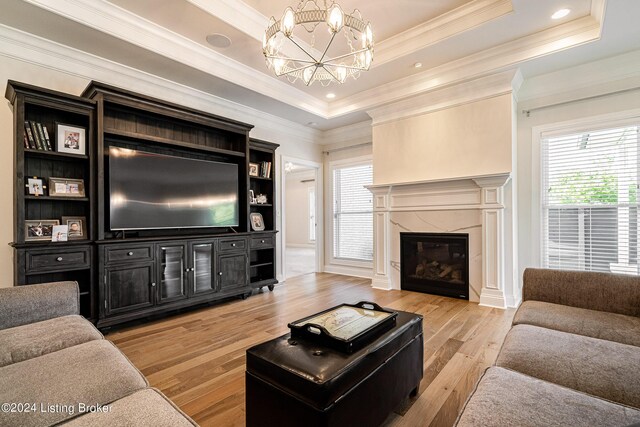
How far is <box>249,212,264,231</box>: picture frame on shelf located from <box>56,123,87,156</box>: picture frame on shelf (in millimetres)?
2306

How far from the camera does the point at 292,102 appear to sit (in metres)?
4.71

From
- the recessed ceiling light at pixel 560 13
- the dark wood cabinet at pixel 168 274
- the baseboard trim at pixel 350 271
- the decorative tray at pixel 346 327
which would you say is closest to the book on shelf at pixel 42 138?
the dark wood cabinet at pixel 168 274

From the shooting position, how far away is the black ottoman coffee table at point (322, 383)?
1231 millimetres

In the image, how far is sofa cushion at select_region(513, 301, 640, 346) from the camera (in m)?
1.71

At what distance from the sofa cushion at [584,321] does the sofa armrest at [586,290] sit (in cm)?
9

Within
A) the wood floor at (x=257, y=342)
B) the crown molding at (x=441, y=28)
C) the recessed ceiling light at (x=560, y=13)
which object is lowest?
the wood floor at (x=257, y=342)

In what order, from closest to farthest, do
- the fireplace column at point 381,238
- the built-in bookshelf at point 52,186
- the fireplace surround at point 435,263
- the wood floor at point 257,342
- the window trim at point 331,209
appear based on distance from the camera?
1. the wood floor at point 257,342
2. the built-in bookshelf at point 52,186
3. the fireplace surround at point 435,263
4. the fireplace column at point 381,238
5. the window trim at point 331,209

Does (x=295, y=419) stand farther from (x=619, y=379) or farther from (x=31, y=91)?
(x=31, y=91)

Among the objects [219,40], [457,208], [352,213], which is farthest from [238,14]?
[352,213]

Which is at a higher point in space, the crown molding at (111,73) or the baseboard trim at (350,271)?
the crown molding at (111,73)

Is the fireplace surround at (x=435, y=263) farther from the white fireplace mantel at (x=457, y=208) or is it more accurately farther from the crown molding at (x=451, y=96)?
the crown molding at (x=451, y=96)

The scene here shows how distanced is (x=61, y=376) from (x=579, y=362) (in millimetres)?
2288

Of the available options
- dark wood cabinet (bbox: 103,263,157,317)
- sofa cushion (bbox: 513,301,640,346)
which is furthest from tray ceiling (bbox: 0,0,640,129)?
sofa cushion (bbox: 513,301,640,346)

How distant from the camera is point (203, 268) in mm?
3734
